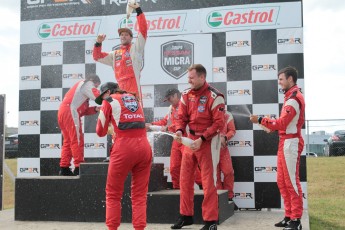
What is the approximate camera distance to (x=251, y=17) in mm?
5520

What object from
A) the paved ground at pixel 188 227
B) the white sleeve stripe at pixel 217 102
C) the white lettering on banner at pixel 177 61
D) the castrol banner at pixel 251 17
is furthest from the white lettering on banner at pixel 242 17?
the paved ground at pixel 188 227

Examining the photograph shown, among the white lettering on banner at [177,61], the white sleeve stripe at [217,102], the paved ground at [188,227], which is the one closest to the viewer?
the white sleeve stripe at [217,102]

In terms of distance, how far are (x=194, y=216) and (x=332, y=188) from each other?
483cm

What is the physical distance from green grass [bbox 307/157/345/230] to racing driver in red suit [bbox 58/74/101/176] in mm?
2960

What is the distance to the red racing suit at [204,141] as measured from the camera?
12.1 ft

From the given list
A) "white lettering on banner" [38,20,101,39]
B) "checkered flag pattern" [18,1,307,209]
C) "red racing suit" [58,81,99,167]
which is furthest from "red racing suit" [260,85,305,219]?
"white lettering on banner" [38,20,101,39]

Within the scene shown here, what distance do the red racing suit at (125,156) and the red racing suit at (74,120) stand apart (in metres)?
2.06

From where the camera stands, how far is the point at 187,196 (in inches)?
153

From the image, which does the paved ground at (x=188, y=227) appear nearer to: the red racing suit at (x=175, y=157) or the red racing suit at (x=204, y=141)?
the red racing suit at (x=204, y=141)

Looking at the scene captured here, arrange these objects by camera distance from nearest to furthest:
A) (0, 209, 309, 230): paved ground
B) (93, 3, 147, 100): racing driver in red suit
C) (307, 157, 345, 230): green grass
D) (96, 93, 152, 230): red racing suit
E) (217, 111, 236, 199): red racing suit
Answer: (96, 93, 152, 230): red racing suit, (0, 209, 309, 230): paved ground, (93, 3, 147, 100): racing driver in red suit, (307, 157, 345, 230): green grass, (217, 111, 236, 199): red racing suit

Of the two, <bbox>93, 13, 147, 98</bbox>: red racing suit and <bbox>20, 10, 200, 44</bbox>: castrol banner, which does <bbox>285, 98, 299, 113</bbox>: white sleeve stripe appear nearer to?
<bbox>93, 13, 147, 98</bbox>: red racing suit

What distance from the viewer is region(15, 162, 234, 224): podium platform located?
438cm

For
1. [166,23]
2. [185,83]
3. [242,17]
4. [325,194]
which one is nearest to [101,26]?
[166,23]

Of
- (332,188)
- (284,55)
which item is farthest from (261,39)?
(332,188)
